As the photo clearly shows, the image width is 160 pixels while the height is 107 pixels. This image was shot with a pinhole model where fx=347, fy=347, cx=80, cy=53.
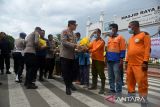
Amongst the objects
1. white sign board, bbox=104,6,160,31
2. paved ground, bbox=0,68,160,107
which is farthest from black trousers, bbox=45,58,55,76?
white sign board, bbox=104,6,160,31

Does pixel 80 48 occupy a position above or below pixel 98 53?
above

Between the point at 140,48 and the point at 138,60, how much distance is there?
0.83ft

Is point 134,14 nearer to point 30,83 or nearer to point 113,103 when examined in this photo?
point 30,83

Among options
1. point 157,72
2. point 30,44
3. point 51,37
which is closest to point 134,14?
point 157,72

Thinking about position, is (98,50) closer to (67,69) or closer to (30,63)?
(67,69)

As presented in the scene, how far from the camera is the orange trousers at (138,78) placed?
276 inches

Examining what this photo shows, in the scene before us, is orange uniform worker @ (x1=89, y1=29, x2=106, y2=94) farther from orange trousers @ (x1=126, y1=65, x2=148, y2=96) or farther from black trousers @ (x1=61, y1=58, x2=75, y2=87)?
orange trousers @ (x1=126, y1=65, x2=148, y2=96)

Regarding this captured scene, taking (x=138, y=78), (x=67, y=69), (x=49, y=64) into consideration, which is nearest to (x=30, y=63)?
(x=67, y=69)

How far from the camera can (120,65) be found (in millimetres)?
8969

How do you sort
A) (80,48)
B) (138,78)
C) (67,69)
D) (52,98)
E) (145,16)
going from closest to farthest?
(138,78), (52,98), (67,69), (80,48), (145,16)

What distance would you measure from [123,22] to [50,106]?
24058 millimetres

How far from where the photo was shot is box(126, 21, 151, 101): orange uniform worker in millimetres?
7023

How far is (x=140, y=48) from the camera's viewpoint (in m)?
7.24

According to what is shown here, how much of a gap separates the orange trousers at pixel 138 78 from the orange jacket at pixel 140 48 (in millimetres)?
148
